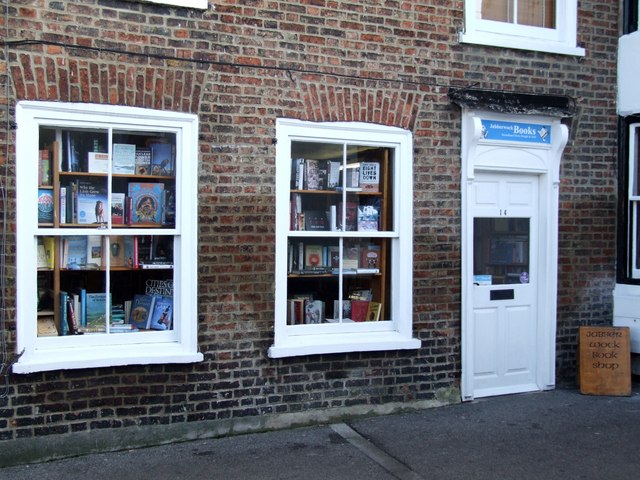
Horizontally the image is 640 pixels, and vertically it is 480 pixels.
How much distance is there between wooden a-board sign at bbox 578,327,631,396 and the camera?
25.3 feet

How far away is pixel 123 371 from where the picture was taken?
604 cm

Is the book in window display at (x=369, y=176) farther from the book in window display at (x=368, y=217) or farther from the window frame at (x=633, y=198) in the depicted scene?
the window frame at (x=633, y=198)

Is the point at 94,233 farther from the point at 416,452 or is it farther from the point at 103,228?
the point at 416,452

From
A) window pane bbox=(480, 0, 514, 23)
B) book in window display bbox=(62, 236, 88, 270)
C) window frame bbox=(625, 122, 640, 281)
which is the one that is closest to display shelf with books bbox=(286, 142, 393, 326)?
book in window display bbox=(62, 236, 88, 270)

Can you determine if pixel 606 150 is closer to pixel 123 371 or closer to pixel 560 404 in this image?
pixel 560 404

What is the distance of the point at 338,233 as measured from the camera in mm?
6914

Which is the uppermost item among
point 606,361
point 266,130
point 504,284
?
point 266,130

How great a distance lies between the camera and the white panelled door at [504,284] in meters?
7.58

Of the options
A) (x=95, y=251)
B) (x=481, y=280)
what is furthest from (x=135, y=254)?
(x=481, y=280)

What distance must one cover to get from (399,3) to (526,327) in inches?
139

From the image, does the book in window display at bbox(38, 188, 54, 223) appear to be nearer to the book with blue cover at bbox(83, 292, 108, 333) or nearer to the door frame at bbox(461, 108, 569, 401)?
the book with blue cover at bbox(83, 292, 108, 333)

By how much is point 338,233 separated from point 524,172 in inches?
85.9

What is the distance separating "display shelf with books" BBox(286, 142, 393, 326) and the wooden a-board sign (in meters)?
2.23

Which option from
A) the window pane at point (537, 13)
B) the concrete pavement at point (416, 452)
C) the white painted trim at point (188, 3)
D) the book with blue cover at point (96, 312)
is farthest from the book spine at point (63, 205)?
the window pane at point (537, 13)
